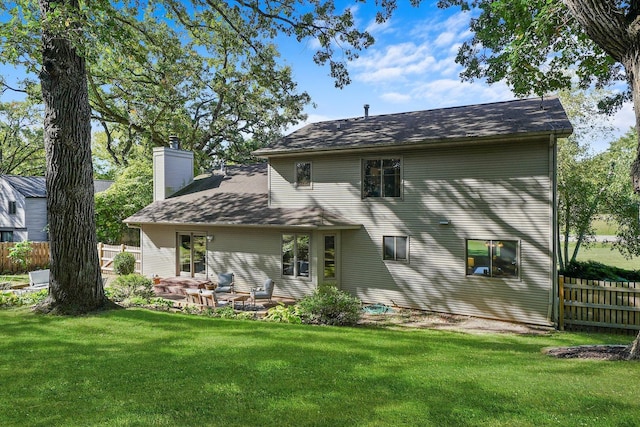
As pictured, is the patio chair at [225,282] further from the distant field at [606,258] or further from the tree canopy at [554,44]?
the distant field at [606,258]

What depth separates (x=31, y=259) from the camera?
67.1 ft

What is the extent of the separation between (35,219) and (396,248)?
93.2 ft

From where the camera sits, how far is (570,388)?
4902mm

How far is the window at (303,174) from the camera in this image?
1506 centimetres

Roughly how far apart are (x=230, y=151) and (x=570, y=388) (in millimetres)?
28908

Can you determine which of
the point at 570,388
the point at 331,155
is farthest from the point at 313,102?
the point at 570,388

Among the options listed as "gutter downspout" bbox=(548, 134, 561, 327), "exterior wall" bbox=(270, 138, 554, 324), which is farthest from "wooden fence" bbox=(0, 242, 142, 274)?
"gutter downspout" bbox=(548, 134, 561, 327)

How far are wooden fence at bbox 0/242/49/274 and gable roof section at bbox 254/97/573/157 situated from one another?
14.5 metres

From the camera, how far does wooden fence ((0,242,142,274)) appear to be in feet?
64.4

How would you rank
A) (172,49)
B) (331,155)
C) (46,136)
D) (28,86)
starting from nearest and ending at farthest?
(46,136) < (331,155) < (172,49) < (28,86)

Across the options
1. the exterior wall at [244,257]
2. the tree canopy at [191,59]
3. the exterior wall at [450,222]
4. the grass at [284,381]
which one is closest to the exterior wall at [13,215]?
the tree canopy at [191,59]

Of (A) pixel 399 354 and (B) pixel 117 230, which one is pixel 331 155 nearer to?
(A) pixel 399 354

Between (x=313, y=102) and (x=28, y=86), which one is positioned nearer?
(x=28, y=86)

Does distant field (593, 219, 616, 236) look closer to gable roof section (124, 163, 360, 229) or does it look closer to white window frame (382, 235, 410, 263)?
white window frame (382, 235, 410, 263)
